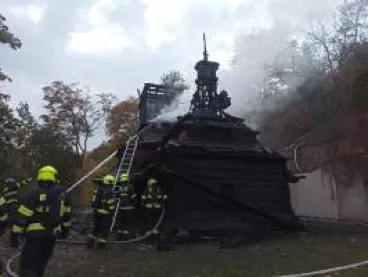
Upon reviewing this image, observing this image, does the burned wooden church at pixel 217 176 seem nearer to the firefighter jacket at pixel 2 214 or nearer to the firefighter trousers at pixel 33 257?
the firefighter jacket at pixel 2 214

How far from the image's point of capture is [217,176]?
597 inches

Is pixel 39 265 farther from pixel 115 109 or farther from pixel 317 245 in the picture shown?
pixel 115 109

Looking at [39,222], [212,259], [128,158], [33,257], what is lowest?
[212,259]

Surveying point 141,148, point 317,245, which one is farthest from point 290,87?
point 317,245

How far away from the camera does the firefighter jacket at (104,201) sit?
41.4 feet

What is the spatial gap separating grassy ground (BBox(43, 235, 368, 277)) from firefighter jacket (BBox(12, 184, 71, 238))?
8.40 feet

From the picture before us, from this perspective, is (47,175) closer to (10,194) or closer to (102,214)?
(102,214)

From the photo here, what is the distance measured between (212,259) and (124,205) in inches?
147

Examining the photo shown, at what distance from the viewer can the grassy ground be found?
9430 mm

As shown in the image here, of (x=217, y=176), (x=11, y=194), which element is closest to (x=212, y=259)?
(x=217, y=176)

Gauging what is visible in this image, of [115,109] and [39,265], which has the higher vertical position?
[115,109]

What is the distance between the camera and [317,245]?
12750 millimetres

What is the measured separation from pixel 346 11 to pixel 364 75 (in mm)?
7088

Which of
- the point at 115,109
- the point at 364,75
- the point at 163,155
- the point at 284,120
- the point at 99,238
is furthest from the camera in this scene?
the point at 115,109
